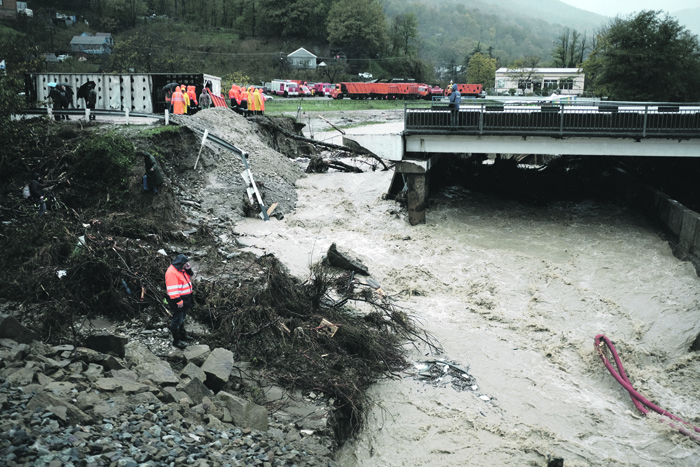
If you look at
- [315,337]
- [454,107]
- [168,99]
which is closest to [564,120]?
[454,107]

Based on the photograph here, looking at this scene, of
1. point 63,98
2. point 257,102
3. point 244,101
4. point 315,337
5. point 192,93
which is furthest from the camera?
point 244,101

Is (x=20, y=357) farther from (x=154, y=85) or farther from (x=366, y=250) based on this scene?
(x=154, y=85)

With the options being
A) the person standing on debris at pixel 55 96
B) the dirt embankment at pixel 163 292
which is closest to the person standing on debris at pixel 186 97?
the person standing on debris at pixel 55 96

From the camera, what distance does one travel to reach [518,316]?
14.3m

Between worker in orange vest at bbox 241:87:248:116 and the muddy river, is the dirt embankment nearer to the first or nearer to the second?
the muddy river

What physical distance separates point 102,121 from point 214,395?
15.0 meters

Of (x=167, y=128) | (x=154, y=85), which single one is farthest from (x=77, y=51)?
(x=167, y=128)

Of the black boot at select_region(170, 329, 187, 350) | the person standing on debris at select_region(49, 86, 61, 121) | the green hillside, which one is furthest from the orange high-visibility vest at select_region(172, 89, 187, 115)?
the green hillside

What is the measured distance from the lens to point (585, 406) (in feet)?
34.7

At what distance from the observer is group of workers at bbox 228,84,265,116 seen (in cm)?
2738

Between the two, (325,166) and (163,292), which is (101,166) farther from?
(325,166)

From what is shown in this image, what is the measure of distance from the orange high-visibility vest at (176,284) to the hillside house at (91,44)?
7747cm

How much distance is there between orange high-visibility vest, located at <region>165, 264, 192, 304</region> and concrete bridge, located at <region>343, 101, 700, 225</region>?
11857 mm

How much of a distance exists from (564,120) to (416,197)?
5290 mm
